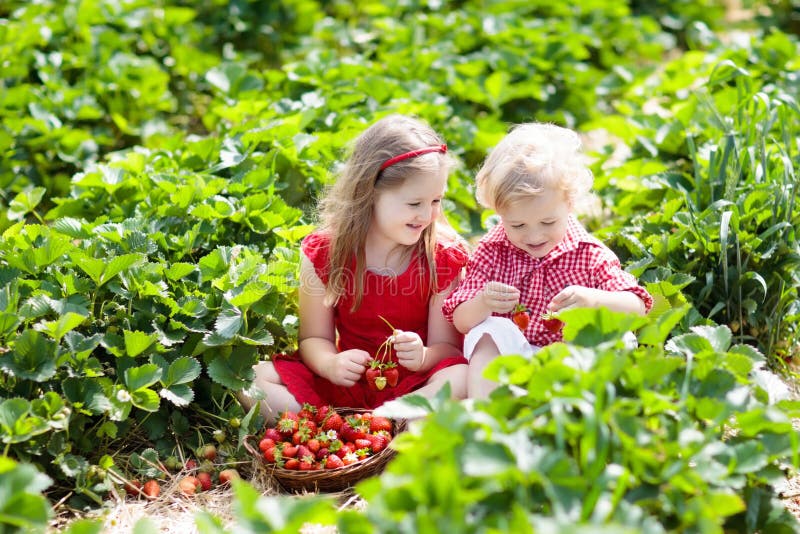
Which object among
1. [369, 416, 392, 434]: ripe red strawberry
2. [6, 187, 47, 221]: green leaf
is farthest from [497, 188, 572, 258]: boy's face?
[6, 187, 47, 221]: green leaf

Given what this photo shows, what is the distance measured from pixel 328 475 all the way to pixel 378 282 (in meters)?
0.68

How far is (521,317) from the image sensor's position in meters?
2.55

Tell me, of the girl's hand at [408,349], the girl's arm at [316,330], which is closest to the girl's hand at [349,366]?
the girl's arm at [316,330]

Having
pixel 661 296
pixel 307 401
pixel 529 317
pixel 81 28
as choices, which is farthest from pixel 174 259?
pixel 81 28

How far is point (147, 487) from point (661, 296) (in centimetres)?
158

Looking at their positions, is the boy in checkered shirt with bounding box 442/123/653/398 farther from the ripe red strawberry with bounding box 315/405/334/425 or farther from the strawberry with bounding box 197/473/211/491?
the strawberry with bounding box 197/473/211/491

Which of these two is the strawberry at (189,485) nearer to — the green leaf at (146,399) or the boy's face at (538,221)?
the green leaf at (146,399)

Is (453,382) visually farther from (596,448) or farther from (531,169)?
(596,448)

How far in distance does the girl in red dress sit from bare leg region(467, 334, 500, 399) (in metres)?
0.10

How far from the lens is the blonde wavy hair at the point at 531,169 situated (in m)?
2.43

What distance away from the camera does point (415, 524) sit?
5.05 ft

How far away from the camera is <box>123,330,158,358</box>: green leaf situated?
2420mm

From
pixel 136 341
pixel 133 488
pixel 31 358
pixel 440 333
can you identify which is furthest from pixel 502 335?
pixel 31 358

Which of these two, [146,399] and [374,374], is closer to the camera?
[146,399]
